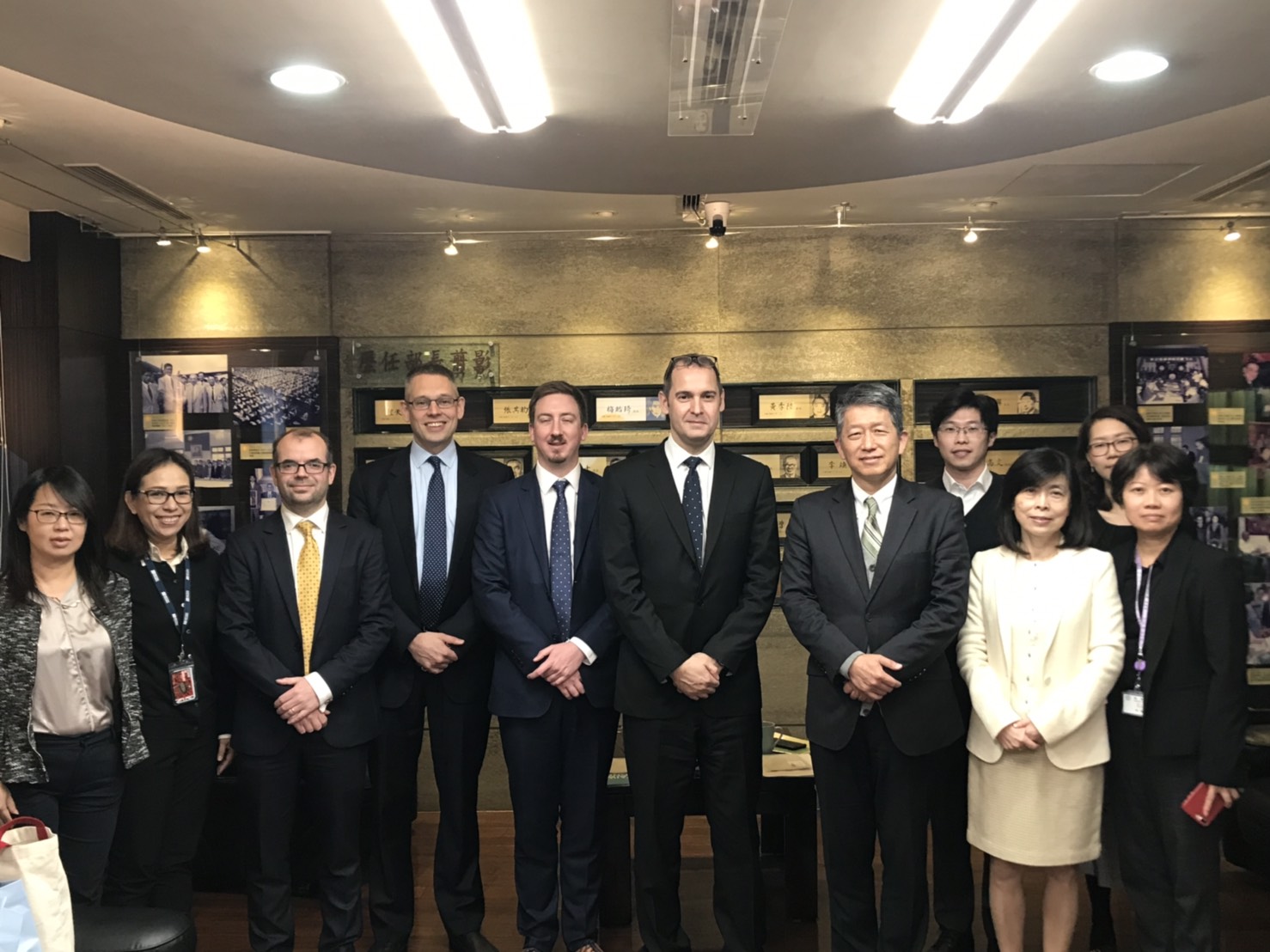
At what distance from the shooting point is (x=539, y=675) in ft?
11.7

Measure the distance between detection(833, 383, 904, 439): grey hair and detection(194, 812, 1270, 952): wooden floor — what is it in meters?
1.90

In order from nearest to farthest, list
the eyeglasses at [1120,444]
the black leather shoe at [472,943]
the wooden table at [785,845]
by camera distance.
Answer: the black leather shoe at [472,943], the eyeglasses at [1120,444], the wooden table at [785,845]

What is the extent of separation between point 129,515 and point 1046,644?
9.41ft

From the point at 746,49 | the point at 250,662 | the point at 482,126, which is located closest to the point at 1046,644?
the point at 746,49

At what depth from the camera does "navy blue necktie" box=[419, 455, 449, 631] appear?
3865 mm

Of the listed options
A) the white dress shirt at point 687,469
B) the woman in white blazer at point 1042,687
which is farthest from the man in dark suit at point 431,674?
the woman in white blazer at point 1042,687

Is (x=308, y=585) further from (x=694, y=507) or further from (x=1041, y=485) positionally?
(x=1041, y=485)

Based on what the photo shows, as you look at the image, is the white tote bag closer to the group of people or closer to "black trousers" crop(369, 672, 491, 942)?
the group of people

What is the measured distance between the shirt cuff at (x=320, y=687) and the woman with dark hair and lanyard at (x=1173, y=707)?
2394 mm

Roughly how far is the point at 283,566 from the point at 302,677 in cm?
36

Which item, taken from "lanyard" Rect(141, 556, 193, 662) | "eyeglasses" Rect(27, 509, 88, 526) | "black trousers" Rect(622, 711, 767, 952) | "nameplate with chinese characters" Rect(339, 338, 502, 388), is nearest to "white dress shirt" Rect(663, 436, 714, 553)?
"black trousers" Rect(622, 711, 767, 952)

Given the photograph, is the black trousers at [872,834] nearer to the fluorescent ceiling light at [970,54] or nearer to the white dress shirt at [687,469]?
the white dress shirt at [687,469]

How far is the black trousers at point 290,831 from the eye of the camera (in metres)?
3.47

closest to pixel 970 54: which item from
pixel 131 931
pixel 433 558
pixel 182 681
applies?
pixel 433 558
